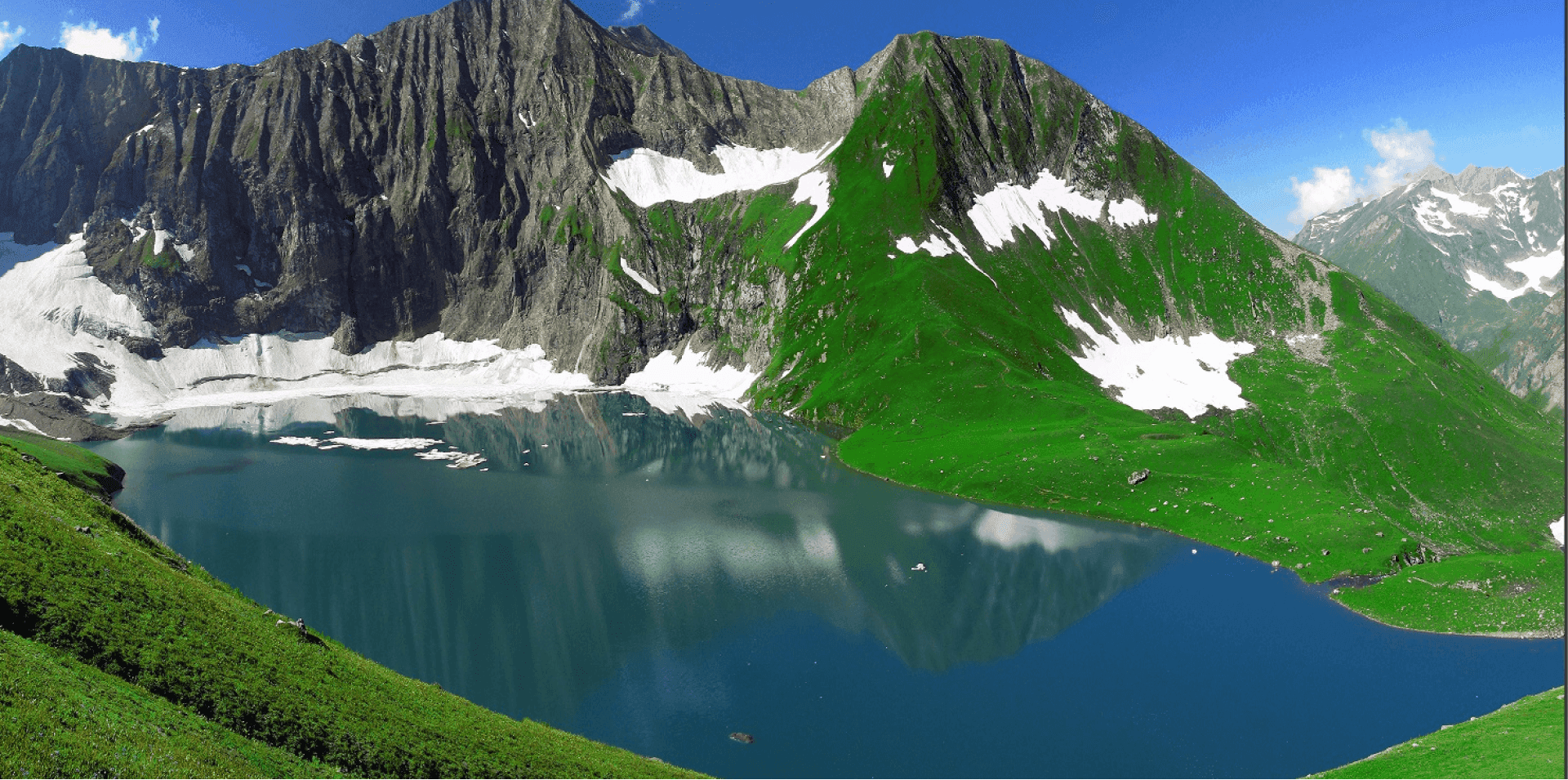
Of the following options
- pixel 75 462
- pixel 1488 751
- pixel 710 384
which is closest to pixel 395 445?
pixel 75 462

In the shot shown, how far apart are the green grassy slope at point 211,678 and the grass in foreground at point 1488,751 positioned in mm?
34675

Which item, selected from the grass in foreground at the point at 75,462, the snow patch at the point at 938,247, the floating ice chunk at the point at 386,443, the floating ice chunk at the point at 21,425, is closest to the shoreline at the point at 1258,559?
the snow patch at the point at 938,247

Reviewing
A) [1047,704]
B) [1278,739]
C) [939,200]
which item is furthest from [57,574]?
[939,200]

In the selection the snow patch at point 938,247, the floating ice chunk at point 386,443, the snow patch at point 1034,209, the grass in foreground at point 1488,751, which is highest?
the snow patch at point 1034,209

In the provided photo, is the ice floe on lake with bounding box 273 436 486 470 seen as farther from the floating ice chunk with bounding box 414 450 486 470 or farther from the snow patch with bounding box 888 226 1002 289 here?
the snow patch with bounding box 888 226 1002 289

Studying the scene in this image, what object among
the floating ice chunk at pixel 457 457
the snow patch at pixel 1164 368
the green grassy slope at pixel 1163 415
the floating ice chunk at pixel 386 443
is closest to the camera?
the green grassy slope at pixel 1163 415

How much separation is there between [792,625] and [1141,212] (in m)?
178

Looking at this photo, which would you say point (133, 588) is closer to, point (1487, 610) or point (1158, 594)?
point (1158, 594)

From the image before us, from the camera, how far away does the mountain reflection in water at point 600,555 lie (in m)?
50.3

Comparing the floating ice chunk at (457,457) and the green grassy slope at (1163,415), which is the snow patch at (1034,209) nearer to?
the green grassy slope at (1163,415)

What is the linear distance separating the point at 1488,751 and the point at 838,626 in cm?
3489

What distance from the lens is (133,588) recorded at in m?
25.0

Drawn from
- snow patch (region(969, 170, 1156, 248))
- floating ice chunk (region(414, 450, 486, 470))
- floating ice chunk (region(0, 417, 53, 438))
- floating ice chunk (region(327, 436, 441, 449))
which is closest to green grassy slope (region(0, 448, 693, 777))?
floating ice chunk (region(414, 450, 486, 470))

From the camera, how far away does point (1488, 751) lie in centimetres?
3272
